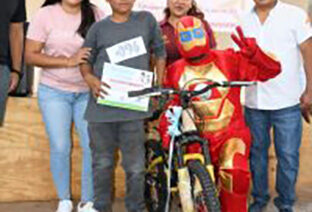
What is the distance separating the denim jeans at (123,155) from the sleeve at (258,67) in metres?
0.74

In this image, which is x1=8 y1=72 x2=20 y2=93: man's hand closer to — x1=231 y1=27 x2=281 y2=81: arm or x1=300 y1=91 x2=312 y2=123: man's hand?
x1=231 y1=27 x2=281 y2=81: arm

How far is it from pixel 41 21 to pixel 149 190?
4.56ft

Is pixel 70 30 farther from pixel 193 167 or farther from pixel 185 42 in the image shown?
pixel 193 167

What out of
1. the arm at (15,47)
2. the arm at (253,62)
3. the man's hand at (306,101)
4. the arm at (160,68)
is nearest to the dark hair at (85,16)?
the arm at (15,47)

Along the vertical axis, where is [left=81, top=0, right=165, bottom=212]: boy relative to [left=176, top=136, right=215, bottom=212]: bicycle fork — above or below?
above

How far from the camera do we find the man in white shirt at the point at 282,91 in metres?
4.05

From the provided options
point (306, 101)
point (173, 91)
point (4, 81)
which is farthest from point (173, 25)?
point (4, 81)

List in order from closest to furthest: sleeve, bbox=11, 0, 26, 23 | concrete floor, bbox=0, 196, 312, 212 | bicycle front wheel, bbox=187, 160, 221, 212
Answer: bicycle front wheel, bbox=187, 160, 221, 212 < sleeve, bbox=11, 0, 26, 23 < concrete floor, bbox=0, 196, 312, 212

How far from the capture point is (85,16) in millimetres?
4078

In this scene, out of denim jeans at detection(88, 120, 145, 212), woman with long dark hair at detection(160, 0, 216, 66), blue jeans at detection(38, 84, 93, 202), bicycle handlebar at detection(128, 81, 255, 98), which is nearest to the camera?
bicycle handlebar at detection(128, 81, 255, 98)

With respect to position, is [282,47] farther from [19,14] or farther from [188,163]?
[19,14]

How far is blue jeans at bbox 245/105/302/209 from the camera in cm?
416

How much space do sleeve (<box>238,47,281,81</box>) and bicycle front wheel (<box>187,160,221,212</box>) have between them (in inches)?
27.0

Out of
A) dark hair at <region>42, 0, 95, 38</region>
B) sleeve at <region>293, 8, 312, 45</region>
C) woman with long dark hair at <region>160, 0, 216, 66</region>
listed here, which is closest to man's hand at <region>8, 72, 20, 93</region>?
dark hair at <region>42, 0, 95, 38</region>
